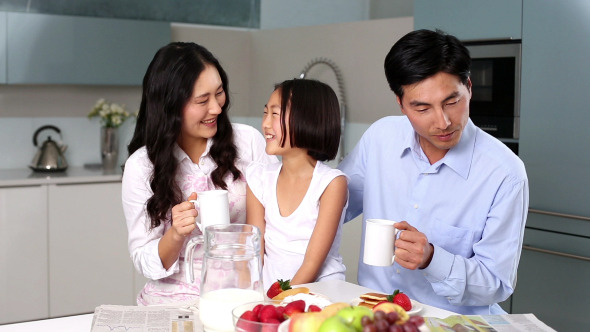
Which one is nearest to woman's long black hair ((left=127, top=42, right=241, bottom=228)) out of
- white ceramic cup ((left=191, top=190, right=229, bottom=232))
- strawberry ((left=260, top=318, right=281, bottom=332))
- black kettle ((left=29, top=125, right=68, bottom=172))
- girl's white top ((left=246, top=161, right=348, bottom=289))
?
girl's white top ((left=246, top=161, right=348, bottom=289))

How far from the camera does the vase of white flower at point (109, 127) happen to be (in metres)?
4.43

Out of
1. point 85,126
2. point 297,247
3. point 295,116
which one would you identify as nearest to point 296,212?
point 297,247

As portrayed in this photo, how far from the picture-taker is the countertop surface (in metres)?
3.92

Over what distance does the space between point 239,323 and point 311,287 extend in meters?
0.70

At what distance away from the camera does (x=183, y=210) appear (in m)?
1.81

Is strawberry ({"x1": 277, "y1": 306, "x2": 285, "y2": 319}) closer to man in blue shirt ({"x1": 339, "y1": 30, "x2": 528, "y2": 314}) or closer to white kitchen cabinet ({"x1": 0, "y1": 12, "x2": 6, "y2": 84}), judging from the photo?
man in blue shirt ({"x1": 339, "y1": 30, "x2": 528, "y2": 314})

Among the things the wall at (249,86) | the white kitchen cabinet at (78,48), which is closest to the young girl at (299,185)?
the wall at (249,86)

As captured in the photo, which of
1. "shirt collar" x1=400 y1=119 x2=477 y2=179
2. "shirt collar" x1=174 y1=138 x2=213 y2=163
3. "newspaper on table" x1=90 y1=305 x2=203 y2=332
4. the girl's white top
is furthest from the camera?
"shirt collar" x1=174 y1=138 x2=213 y2=163

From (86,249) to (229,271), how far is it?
299cm

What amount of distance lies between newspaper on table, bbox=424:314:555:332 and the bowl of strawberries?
0.32m

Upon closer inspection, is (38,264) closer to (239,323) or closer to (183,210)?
(183,210)

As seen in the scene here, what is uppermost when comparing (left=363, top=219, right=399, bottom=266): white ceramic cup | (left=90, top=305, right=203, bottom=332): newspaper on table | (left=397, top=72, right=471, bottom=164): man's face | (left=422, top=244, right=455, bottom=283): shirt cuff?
(left=397, top=72, right=471, bottom=164): man's face

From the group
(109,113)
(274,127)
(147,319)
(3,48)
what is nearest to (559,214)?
(274,127)

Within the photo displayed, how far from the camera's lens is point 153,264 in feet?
6.81
